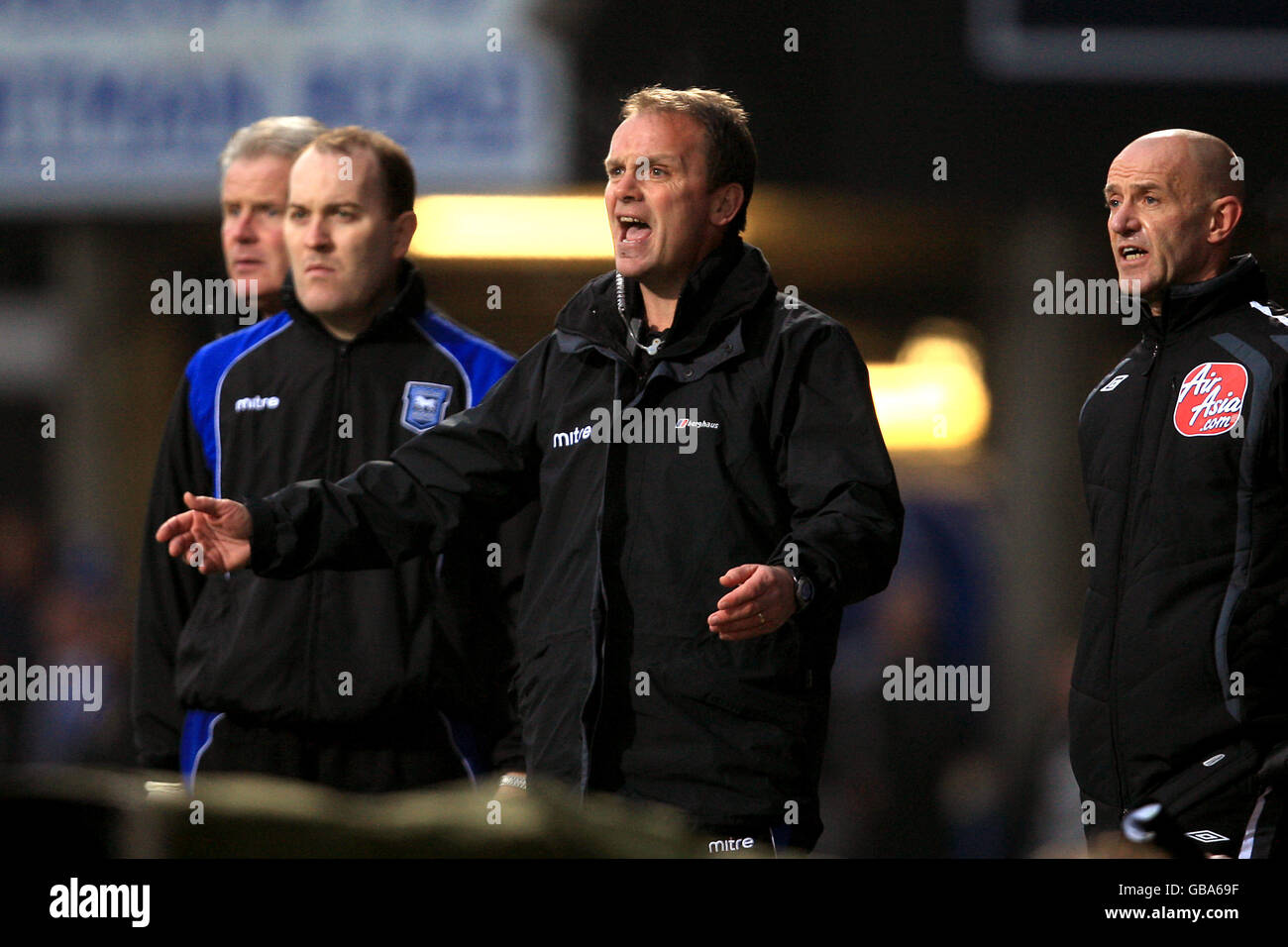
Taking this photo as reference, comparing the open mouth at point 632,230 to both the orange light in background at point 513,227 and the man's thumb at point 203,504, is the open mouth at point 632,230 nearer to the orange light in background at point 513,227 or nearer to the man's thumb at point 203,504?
the man's thumb at point 203,504

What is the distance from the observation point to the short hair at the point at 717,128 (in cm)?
421

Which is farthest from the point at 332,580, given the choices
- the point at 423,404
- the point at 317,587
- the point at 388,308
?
the point at 388,308

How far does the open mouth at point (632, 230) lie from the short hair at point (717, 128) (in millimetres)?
168

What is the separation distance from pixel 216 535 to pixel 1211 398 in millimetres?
A: 1941

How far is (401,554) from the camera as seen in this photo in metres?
4.30

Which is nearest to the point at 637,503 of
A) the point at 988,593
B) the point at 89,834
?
the point at 89,834

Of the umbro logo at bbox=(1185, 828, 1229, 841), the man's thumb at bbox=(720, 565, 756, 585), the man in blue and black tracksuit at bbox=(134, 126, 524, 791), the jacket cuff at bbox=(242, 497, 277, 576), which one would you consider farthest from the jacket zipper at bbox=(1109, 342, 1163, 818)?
the jacket cuff at bbox=(242, 497, 277, 576)

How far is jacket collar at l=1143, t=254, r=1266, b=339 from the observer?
4172 mm

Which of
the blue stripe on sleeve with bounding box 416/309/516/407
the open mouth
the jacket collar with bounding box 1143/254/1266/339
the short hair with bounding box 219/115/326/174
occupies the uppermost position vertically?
the short hair with bounding box 219/115/326/174

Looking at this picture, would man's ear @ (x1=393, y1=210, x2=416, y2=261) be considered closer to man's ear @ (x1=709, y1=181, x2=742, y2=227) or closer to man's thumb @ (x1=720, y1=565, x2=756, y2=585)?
man's ear @ (x1=709, y1=181, x2=742, y2=227)

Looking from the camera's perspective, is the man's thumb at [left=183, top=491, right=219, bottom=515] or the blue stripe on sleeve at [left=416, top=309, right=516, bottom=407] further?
the blue stripe on sleeve at [left=416, top=309, right=516, bottom=407]

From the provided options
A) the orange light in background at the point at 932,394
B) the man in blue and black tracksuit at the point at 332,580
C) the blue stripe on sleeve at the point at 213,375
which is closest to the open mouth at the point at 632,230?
the man in blue and black tracksuit at the point at 332,580

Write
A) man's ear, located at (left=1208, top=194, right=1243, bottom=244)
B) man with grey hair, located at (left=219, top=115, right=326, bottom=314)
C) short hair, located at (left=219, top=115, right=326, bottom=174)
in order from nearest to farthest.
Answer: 1. man's ear, located at (left=1208, top=194, right=1243, bottom=244)
2. man with grey hair, located at (left=219, top=115, right=326, bottom=314)
3. short hair, located at (left=219, top=115, right=326, bottom=174)

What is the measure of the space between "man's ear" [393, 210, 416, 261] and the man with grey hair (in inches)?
18.1
